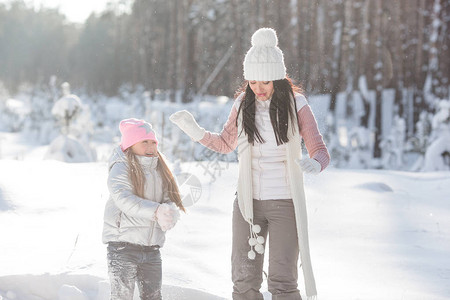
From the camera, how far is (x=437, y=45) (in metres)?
15.9

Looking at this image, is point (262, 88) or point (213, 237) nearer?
point (262, 88)

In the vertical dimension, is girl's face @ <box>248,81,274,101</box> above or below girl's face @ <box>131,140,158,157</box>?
above

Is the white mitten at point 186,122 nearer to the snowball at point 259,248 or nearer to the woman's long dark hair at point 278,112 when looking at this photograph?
the woman's long dark hair at point 278,112

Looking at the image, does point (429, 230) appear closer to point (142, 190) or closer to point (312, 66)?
point (142, 190)

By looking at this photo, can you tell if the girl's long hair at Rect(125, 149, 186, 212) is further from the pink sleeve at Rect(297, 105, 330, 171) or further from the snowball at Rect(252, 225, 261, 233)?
the pink sleeve at Rect(297, 105, 330, 171)

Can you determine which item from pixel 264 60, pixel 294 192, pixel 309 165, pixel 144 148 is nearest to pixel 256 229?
pixel 294 192

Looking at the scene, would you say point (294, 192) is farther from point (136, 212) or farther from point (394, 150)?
point (394, 150)

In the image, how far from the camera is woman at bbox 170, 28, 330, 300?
2600 millimetres

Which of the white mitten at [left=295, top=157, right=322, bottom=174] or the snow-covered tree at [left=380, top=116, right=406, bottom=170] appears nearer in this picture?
the white mitten at [left=295, top=157, right=322, bottom=174]

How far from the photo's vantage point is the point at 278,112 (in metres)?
2.66

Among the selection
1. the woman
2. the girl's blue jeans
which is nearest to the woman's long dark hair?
the woman

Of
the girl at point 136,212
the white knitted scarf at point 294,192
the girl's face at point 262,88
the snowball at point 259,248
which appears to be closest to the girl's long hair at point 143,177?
the girl at point 136,212

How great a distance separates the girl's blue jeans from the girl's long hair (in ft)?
0.81

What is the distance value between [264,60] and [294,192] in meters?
0.63
